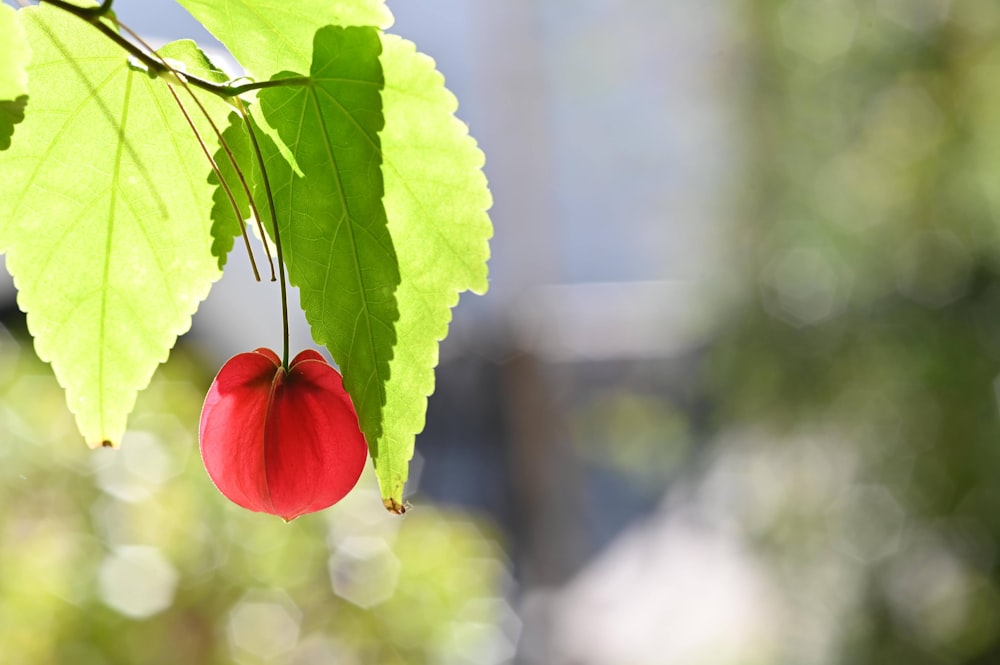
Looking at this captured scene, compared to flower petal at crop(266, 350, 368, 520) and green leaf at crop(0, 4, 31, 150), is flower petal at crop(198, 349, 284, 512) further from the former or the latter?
green leaf at crop(0, 4, 31, 150)

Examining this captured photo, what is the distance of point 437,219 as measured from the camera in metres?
0.40

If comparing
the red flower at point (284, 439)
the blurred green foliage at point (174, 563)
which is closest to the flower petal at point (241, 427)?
the red flower at point (284, 439)

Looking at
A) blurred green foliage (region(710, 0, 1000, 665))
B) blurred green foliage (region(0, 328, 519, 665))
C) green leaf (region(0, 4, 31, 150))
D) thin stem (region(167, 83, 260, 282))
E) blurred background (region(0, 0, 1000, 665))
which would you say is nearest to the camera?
green leaf (region(0, 4, 31, 150))

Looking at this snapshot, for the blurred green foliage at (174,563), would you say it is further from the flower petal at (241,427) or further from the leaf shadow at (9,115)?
the leaf shadow at (9,115)

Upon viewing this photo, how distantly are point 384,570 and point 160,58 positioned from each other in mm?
1421

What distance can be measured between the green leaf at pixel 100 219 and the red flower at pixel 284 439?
4cm

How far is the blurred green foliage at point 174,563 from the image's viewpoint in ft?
4.68

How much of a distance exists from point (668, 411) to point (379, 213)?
2.83 meters

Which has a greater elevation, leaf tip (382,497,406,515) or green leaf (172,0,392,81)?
green leaf (172,0,392,81)

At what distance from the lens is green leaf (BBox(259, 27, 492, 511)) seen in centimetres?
39

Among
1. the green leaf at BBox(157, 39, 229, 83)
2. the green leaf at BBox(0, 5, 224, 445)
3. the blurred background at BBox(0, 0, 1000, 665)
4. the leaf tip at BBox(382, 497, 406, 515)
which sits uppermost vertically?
the green leaf at BBox(157, 39, 229, 83)

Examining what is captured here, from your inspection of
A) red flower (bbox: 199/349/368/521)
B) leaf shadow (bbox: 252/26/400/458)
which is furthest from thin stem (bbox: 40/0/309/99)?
red flower (bbox: 199/349/368/521)

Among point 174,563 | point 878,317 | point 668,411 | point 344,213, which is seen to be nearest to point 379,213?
point 344,213

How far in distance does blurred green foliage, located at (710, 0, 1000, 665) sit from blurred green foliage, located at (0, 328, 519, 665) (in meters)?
0.99
